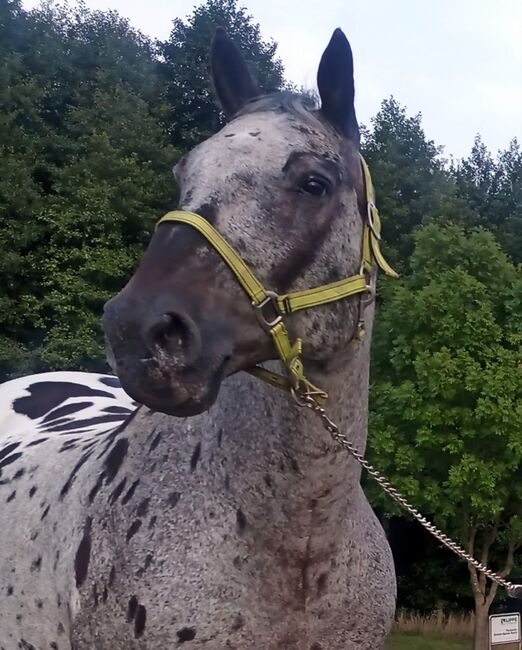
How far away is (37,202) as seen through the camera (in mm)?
18703

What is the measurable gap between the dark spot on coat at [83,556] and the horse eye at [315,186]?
1266mm

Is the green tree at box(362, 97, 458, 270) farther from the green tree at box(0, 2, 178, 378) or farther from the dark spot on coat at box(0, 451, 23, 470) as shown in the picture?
the dark spot on coat at box(0, 451, 23, 470)

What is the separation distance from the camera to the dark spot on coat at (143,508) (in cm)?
232

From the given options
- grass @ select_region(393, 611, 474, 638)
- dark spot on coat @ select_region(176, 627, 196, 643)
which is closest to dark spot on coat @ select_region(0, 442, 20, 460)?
dark spot on coat @ select_region(176, 627, 196, 643)

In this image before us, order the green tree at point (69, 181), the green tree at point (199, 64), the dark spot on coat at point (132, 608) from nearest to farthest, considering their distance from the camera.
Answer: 1. the dark spot on coat at point (132, 608)
2. the green tree at point (69, 181)
3. the green tree at point (199, 64)

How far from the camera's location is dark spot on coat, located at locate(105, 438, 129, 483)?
253 centimetres

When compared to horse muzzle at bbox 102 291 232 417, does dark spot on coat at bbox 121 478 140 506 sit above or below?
below

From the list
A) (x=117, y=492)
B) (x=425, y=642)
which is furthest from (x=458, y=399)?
(x=117, y=492)

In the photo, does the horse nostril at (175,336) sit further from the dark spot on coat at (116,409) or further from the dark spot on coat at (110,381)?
the dark spot on coat at (110,381)

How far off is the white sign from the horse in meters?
6.86

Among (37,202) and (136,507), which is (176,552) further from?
(37,202)

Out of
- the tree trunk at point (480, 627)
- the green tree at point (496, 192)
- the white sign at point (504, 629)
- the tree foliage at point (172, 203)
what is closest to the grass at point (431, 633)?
the tree foliage at point (172, 203)

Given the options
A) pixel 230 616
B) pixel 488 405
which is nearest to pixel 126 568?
pixel 230 616

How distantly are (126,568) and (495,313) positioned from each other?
1190 cm
